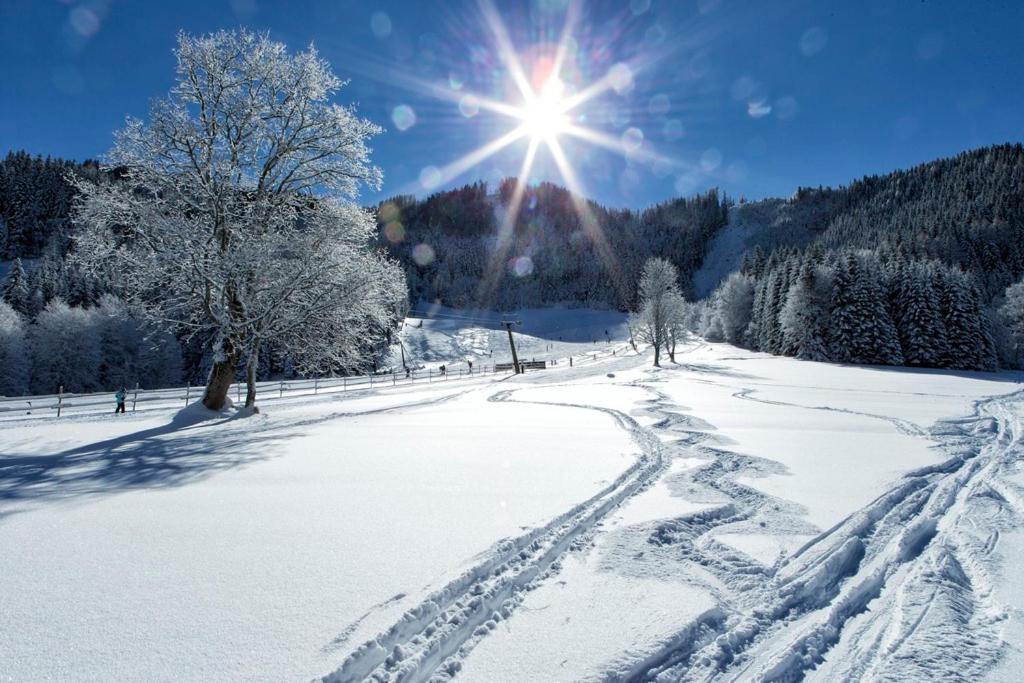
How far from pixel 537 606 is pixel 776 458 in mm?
7042

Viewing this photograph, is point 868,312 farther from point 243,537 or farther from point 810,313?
point 243,537

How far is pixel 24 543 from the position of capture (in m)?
4.47

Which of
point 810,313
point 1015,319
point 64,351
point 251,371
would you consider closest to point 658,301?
point 810,313

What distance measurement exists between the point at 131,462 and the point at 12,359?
60973mm

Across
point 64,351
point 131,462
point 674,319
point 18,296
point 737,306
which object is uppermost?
point 18,296

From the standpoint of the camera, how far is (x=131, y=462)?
813cm

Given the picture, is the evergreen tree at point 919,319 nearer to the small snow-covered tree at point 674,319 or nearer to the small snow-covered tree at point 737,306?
the small snow-covered tree at point 674,319

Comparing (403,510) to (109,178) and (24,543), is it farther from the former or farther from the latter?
(109,178)

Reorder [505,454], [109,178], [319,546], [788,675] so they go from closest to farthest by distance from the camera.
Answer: [788,675] < [319,546] < [505,454] < [109,178]

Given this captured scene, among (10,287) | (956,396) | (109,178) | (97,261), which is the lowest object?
(956,396)

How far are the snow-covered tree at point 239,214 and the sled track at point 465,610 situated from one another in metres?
11.1

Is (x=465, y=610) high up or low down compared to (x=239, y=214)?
down

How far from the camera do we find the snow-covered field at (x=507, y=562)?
300 cm

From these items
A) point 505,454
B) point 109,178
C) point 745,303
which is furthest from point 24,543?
point 745,303
